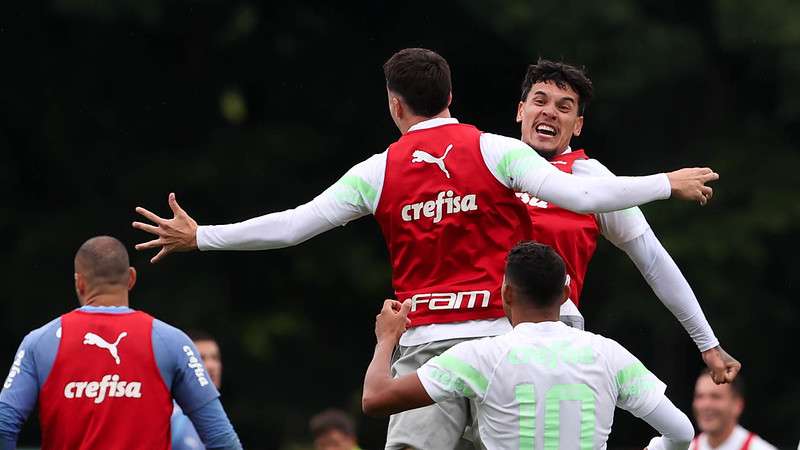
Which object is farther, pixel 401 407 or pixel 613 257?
pixel 613 257

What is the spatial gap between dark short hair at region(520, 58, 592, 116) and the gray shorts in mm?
1426

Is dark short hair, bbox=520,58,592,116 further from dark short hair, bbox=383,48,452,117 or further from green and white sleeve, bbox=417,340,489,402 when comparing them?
green and white sleeve, bbox=417,340,489,402

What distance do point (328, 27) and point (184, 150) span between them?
237cm

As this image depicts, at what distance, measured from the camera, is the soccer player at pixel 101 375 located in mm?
6617

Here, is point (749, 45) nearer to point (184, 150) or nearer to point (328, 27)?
point (328, 27)

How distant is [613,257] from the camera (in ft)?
63.6

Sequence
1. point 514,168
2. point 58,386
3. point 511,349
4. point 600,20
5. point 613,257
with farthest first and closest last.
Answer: point 613,257 < point 600,20 < point 58,386 < point 514,168 < point 511,349

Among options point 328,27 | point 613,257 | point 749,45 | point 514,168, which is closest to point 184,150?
point 328,27

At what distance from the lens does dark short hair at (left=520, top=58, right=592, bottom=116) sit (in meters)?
6.69

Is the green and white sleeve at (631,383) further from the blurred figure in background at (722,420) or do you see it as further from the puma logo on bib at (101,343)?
the blurred figure in background at (722,420)

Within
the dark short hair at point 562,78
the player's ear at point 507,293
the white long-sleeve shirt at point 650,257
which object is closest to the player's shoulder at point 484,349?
the player's ear at point 507,293

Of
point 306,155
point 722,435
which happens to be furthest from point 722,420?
point 306,155

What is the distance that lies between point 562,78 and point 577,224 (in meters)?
0.70

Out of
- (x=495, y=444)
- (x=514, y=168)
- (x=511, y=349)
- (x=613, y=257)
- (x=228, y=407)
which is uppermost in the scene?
(x=514, y=168)
